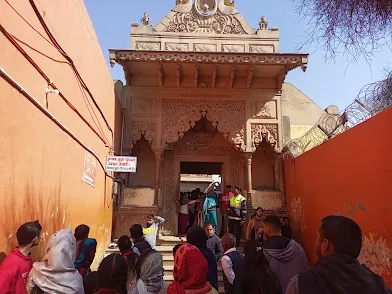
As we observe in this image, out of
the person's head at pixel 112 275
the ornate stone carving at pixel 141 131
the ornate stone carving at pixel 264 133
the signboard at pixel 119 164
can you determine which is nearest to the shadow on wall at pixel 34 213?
the person's head at pixel 112 275

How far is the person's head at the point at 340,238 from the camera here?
144 cm

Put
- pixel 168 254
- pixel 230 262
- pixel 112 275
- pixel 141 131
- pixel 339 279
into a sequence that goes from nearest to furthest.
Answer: pixel 339 279, pixel 112 275, pixel 230 262, pixel 168 254, pixel 141 131

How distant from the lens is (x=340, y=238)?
1445mm

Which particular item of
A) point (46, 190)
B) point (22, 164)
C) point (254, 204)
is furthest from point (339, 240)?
point (254, 204)

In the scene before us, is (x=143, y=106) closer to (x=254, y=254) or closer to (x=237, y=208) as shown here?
(x=237, y=208)

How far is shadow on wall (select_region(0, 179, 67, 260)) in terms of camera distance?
3.05 metres

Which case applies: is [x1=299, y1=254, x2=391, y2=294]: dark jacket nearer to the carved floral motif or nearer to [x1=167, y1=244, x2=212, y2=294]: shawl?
[x1=167, y1=244, x2=212, y2=294]: shawl

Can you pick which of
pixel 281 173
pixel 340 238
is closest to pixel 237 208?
pixel 281 173

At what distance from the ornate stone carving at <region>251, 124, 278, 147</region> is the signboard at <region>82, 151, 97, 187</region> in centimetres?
465

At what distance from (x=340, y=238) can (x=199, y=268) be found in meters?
1.18

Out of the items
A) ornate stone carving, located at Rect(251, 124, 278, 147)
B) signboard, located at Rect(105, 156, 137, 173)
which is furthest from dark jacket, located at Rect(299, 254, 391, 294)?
ornate stone carving, located at Rect(251, 124, 278, 147)

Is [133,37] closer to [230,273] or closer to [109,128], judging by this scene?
[109,128]

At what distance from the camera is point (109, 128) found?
7.65 m

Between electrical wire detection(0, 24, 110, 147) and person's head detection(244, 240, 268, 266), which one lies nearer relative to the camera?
person's head detection(244, 240, 268, 266)
